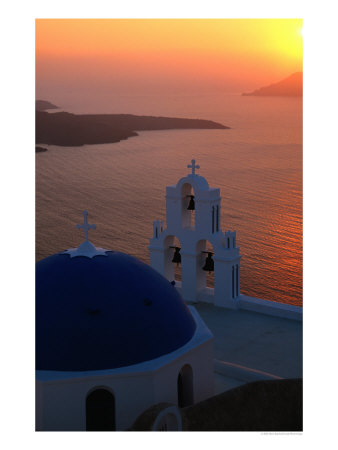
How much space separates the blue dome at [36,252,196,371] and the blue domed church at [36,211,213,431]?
21 mm

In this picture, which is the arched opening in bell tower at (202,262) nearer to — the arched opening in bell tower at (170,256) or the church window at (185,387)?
the arched opening in bell tower at (170,256)

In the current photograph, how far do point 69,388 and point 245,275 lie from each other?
2376 centimetres

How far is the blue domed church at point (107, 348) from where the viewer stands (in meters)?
14.6

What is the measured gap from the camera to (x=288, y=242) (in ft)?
140

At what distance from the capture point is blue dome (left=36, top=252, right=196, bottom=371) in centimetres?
1499

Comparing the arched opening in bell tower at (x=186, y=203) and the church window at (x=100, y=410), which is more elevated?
the arched opening in bell tower at (x=186, y=203)

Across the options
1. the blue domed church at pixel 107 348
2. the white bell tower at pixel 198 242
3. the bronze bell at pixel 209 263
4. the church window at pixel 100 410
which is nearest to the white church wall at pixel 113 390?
the blue domed church at pixel 107 348

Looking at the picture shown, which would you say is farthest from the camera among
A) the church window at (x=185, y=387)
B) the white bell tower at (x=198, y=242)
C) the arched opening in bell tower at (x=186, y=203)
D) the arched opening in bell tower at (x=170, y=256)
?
the arched opening in bell tower at (x=170, y=256)

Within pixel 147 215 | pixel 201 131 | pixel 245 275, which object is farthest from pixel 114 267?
pixel 201 131

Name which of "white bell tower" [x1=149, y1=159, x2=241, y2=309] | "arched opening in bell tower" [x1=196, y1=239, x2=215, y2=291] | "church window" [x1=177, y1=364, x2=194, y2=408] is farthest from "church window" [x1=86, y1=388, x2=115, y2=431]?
"arched opening in bell tower" [x1=196, y1=239, x2=215, y2=291]

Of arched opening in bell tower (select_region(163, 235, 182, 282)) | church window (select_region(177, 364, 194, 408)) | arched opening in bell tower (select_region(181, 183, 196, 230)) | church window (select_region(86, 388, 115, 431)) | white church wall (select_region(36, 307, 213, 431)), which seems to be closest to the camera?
white church wall (select_region(36, 307, 213, 431))

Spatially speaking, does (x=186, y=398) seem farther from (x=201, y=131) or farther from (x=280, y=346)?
(x=201, y=131)

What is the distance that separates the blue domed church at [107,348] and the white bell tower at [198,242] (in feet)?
25.5

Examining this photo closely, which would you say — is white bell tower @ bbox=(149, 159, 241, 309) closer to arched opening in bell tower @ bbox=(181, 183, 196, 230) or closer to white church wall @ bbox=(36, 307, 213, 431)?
arched opening in bell tower @ bbox=(181, 183, 196, 230)
